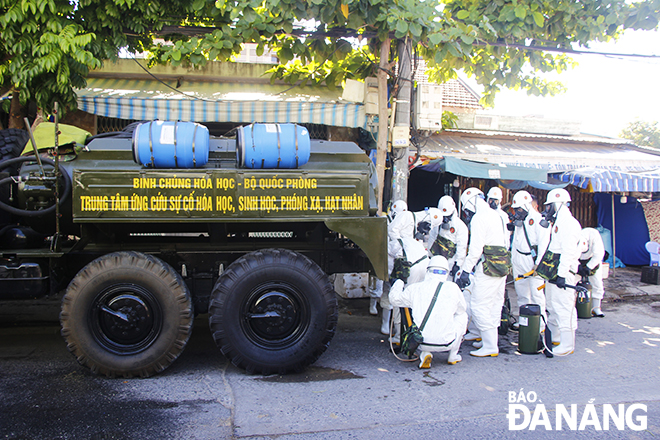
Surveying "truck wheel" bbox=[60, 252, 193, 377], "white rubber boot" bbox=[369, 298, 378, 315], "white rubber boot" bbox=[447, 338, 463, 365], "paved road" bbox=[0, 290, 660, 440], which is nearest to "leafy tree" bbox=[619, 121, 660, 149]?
"white rubber boot" bbox=[369, 298, 378, 315]

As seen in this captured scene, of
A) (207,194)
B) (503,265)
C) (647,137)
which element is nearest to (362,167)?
(207,194)

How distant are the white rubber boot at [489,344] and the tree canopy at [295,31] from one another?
4.24 meters

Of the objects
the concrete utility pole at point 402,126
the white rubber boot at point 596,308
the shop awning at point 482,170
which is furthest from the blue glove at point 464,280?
Answer: the white rubber boot at point 596,308

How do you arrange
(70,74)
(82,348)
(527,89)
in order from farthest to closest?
(527,89), (70,74), (82,348)

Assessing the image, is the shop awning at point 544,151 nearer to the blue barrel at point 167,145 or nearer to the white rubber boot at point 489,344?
the white rubber boot at point 489,344

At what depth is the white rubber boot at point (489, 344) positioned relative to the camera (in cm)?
535

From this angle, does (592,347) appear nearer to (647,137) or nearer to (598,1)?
(598,1)

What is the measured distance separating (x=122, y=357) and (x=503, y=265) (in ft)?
14.0

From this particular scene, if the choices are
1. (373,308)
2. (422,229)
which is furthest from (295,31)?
(373,308)

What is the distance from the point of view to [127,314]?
428 cm

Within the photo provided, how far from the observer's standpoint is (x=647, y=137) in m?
31.7

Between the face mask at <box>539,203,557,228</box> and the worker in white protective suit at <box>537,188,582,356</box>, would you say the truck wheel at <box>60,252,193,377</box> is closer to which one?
the worker in white protective suit at <box>537,188,582,356</box>

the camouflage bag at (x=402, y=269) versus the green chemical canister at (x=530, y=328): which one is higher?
the camouflage bag at (x=402, y=269)

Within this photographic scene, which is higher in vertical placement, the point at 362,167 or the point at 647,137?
the point at 647,137
